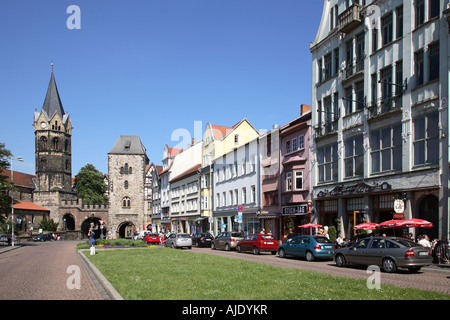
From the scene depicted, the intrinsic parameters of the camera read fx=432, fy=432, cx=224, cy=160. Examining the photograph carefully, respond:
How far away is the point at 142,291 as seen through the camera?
1118 centimetres

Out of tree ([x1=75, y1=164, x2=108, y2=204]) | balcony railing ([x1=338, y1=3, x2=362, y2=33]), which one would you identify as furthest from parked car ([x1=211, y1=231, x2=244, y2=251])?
tree ([x1=75, y1=164, x2=108, y2=204])

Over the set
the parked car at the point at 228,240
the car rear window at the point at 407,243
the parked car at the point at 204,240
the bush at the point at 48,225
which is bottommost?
the bush at the point at 48,225

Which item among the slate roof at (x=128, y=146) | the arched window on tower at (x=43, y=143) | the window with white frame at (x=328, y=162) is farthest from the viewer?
the arched window on tower at (x=43, y=143)

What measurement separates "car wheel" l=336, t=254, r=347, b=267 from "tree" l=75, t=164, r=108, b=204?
327ft

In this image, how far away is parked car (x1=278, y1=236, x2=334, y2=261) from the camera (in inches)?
931

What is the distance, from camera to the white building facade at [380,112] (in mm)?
23156

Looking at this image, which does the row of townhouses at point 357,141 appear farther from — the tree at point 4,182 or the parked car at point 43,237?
the parked car at point 43,237

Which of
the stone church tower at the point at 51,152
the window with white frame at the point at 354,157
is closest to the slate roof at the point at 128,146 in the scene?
the stone church tower at the point at 51,152

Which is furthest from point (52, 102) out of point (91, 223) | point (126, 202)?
point (126, 202)

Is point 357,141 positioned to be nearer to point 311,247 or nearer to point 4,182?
point 311,247

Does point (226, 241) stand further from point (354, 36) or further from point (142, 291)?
point (142, 291)

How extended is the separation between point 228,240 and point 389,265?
18.2 meters

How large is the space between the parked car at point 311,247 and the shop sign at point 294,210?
920cm

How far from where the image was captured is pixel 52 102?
112 meters
